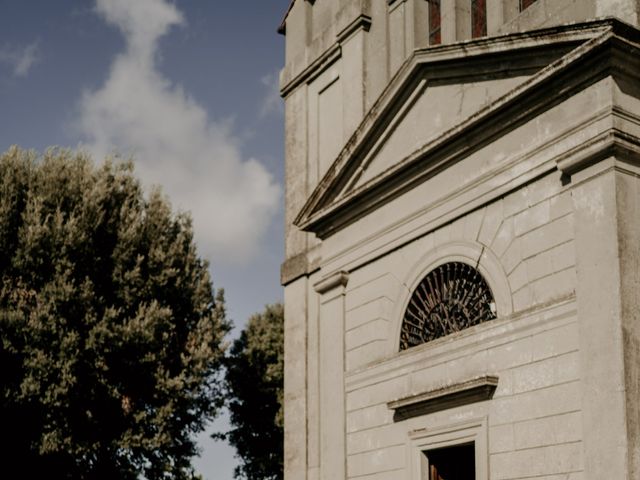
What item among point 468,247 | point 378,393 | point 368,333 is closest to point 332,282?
point 368,333

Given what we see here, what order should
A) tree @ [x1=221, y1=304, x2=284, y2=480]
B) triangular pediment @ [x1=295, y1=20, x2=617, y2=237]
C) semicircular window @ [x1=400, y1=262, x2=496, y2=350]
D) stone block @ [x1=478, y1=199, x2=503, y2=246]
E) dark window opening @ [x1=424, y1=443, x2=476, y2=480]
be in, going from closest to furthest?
triangular pediment @ [x1=295, y1=20, x2=617, y2=237] < stone block @ [x1=478, y1=199, x2=503, y2=246] < semicircular window @ [x1=400, y1=262, x2=496, y2=350] < dark window opening @ [x1=424, y1=443, x2=476, y2=480] < tree @ [x1=221, y1=304, x2=284, y2=480]

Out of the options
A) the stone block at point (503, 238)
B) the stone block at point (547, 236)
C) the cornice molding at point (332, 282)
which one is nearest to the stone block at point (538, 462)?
the stone block at point (547, 236)

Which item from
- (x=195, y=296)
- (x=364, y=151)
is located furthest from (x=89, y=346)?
(x=364, y=151)

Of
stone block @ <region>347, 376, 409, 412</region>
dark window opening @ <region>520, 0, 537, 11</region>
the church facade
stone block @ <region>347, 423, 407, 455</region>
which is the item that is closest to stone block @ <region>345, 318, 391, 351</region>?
the church facade

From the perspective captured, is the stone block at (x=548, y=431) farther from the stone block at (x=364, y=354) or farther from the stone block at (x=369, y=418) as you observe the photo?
the stone block at (x=364, y=354)

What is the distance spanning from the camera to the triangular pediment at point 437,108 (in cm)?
1076

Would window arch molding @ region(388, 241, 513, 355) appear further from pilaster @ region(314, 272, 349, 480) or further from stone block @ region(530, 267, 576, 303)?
pilaster @ region(314, 272, 349, 480)

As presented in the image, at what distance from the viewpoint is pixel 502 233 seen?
1130 centimetres

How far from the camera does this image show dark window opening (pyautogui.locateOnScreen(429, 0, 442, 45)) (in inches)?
568

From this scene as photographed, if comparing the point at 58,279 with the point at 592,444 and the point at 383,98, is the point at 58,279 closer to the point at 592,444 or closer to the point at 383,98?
the point at 383,98

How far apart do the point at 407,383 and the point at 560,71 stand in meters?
4.20

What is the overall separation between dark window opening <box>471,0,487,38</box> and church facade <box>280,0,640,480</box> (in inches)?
0.8

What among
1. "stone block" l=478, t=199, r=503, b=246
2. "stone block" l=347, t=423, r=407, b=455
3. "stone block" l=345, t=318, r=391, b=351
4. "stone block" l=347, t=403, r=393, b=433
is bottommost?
"stone block" l=347, t=423, r=407, b=455

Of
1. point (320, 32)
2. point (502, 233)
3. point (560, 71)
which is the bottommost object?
point (502, 233)
